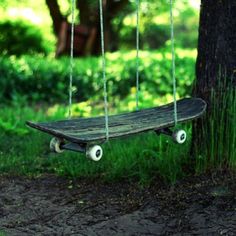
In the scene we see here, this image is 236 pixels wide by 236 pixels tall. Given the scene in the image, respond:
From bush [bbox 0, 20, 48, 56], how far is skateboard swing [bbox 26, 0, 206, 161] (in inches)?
399

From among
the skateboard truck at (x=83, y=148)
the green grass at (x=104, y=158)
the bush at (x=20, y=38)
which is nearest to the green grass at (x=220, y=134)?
the green grass at (x=104, y=158)

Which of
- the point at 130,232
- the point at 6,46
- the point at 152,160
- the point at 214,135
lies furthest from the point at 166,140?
the point at 6,46

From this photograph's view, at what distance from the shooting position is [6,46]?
14.0 m

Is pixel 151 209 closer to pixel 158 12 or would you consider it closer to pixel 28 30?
pixel 28 30

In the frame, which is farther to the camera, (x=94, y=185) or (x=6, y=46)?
(x=6, y=46)

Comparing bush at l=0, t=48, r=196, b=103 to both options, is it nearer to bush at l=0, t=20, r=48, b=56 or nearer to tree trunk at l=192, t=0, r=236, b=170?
tree trunk at l=192, t=0, r=236, b=170

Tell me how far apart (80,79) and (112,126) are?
5.15 m

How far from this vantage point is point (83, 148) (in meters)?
3.40

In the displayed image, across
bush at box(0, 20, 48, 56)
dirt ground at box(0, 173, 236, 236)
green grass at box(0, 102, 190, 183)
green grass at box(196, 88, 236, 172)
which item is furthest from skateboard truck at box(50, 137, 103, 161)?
bush at box(0, 20, 48, 56)

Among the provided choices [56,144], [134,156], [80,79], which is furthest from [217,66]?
[80,79]

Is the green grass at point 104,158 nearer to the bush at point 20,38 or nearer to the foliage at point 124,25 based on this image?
the foliage at point 124,25

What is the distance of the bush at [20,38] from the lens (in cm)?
1395

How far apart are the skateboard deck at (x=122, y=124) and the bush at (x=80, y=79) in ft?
13.1

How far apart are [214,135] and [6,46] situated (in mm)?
10644
